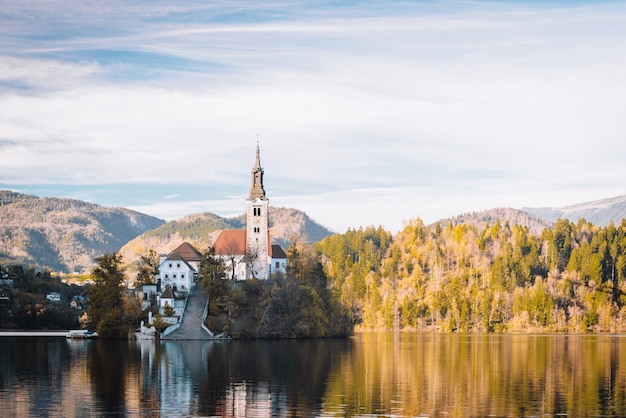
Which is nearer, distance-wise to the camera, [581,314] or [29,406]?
[29,406]

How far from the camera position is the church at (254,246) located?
138875 millimetres

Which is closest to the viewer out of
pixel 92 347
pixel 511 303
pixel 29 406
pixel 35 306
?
pixel 29 406

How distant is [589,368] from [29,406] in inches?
2023

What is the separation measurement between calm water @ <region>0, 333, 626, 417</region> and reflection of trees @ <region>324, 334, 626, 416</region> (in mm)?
82

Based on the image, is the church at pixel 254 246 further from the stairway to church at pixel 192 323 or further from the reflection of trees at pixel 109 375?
the reflection of trees at pixel 109 375

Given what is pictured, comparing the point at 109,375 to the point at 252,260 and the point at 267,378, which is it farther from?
the point at 252,260

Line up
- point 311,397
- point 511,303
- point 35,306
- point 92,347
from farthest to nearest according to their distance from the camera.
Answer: point 511,303
point 35,306
point 92,347
point 311,397

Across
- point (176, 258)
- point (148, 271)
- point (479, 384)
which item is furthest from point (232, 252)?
point (479, 384)

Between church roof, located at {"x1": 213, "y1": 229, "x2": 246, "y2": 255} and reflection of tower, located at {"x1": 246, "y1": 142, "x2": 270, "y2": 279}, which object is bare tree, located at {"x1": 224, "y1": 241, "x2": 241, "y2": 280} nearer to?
church roof, located at {"x1": 213, "y1": 229, "x2": 246, "y2": 255}

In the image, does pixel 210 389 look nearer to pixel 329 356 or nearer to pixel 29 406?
pixel 29 406

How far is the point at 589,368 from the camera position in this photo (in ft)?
254

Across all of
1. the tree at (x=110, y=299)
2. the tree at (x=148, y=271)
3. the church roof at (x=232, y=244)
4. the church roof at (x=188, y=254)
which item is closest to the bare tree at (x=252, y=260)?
the church roof at (x=232, y=244)

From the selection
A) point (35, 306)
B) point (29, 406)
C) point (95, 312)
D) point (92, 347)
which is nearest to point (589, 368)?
point (29, 406)

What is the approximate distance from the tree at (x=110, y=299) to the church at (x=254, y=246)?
20.2 m
